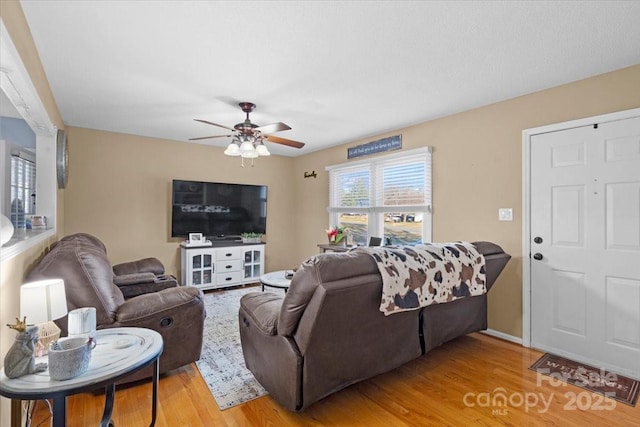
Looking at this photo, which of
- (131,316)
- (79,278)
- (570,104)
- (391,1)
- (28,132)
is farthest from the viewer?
(28,132)

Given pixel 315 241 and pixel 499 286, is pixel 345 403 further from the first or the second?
pixel 315 241

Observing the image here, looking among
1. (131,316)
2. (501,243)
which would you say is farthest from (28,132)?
(501,243)

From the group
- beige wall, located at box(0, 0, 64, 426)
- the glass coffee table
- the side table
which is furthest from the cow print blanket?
beige wall, located at box(0, 0, 64, 426)

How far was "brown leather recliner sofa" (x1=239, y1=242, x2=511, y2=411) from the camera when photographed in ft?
5.72

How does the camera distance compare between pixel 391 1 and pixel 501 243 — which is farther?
pixel 501 243

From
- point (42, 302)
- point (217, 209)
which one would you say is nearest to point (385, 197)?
point (217, 209)

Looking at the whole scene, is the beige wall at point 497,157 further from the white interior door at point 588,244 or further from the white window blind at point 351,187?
the white window blind at point 351,187

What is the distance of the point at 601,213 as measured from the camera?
102 inches

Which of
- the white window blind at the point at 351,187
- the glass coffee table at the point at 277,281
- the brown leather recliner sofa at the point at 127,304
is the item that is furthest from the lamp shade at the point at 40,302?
the white window blind at the point at 351,187

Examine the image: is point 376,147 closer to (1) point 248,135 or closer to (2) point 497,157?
(2) point 497,157

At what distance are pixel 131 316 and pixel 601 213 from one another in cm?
371

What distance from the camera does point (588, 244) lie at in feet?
8.70

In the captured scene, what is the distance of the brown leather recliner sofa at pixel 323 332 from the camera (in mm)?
1743

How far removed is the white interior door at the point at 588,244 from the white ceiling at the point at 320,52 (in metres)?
0.63
